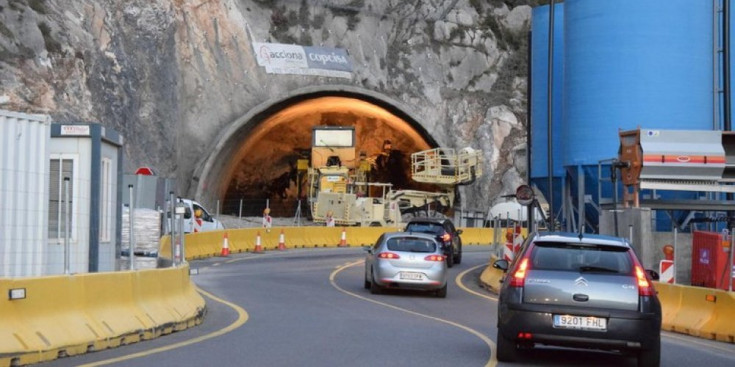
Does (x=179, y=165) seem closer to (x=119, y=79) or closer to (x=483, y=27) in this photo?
(x=119, y=79)

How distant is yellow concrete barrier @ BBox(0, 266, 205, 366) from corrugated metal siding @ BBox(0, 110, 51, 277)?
1517 mm

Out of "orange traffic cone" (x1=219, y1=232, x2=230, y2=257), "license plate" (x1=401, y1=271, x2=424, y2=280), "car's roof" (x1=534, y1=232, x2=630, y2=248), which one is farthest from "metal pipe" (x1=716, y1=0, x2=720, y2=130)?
"car's roof" (x1=534, y1=232, x2=630, y2=248)

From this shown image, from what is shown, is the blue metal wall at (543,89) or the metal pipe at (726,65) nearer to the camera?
the metal pipe at (726,65)

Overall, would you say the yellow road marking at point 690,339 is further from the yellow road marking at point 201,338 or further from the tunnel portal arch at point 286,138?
the tunnel portal arch at point 286,138

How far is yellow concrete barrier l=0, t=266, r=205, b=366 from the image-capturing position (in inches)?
468

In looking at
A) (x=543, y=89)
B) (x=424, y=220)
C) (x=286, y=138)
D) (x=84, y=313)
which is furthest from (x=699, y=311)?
(x=286, y=138)

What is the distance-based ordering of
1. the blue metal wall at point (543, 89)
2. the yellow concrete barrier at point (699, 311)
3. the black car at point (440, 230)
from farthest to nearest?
1. the blue metal wall at point (543, 89)
2. the black car at point (440, 230)
3. the yellow concrete barrier at point (699, 311)

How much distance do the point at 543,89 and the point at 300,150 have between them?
104 feet

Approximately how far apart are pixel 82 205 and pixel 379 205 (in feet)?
127

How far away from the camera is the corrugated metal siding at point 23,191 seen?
49.8ft

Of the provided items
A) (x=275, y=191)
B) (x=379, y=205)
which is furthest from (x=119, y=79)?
(x=275, y=191)

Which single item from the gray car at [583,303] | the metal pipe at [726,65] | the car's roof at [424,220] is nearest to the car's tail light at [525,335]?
the gray car at [583,303]

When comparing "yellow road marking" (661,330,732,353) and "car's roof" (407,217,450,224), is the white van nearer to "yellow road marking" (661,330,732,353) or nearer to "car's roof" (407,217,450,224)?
"car's roof" (407,217,450,224)

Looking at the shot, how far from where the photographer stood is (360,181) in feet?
202
